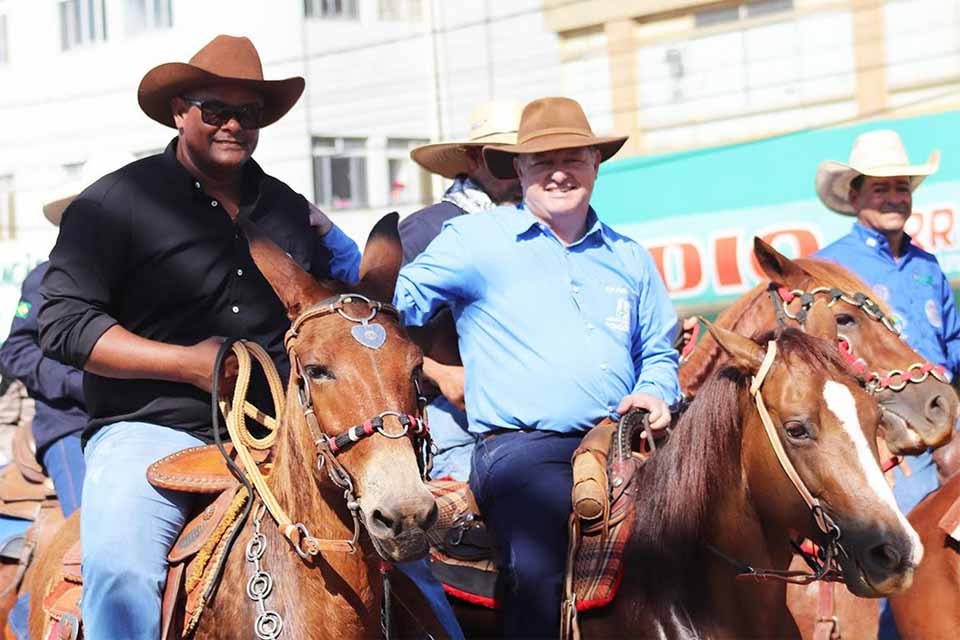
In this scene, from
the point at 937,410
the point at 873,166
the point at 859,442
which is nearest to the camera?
the point at 859,442

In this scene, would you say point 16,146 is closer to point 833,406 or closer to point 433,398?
point 433,398

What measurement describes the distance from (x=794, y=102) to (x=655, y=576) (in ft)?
50.5

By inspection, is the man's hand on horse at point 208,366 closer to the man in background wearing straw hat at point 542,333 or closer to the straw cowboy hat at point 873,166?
the man in background wearing straw hat at point 542,333

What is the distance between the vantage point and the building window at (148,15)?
23.5 meters

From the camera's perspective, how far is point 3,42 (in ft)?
83.7

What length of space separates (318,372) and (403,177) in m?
21.2

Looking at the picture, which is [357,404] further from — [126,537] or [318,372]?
[126,537]

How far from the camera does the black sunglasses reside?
4.26 m

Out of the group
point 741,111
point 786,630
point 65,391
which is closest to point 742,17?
point 741,111

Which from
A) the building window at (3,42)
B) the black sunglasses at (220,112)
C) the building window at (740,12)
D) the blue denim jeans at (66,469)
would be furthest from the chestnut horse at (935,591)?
the building window at (3,42)

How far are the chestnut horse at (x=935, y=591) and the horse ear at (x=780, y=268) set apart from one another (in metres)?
1.05

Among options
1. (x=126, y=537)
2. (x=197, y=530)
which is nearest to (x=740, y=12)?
(x=197, y=530)

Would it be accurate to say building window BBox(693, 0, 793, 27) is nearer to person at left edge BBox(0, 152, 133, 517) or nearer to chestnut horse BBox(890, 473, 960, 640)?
person at left edge BBox(0, 152, 133, 517)

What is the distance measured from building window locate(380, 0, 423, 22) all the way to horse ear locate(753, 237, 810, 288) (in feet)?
67.4
